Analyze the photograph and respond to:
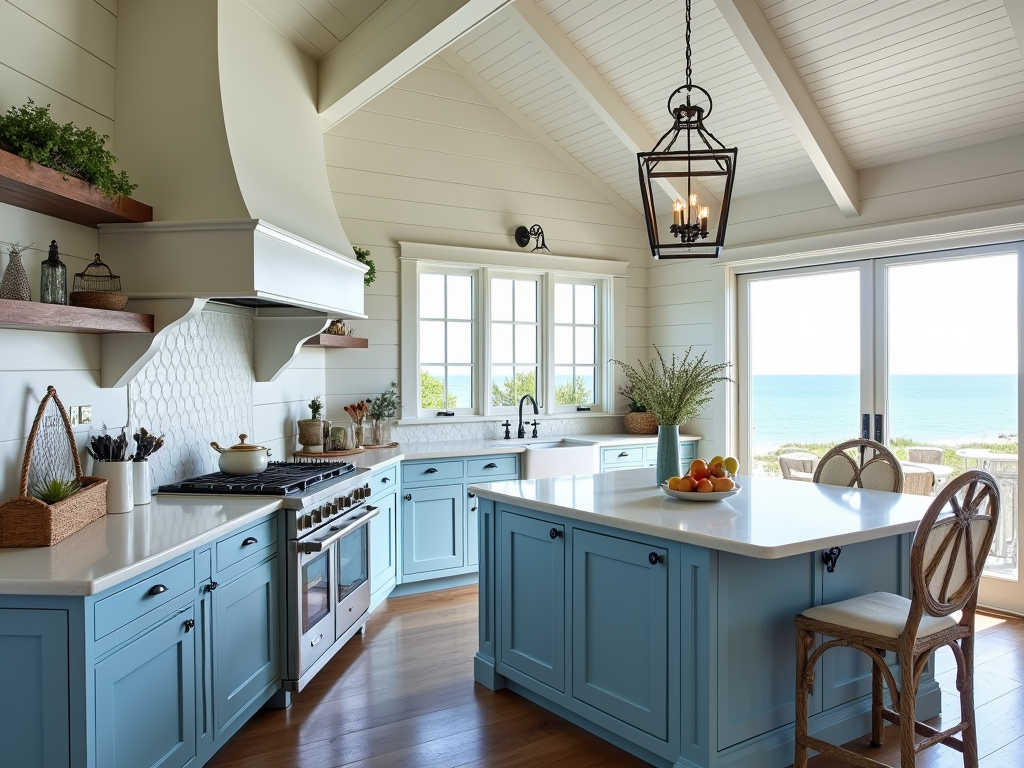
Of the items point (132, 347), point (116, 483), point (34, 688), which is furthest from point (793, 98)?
point (34, 688)

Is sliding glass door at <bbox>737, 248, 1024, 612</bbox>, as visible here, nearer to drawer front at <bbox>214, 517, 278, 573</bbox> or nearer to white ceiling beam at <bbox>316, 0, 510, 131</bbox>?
white ceiling beam at <bbox>316, 0, 510, 131</bbox>

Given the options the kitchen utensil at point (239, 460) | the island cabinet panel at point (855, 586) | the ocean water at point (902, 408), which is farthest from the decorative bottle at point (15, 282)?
the ocean water at point (902, 408)

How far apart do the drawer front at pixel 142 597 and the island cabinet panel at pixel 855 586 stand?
2.22m

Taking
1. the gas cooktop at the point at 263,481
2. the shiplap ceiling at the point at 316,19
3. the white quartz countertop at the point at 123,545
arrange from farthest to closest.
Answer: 1. the shiplap ceiling at the point at 316,19
2. the gas cooktop at the point at 263,481
3. the white quartz countertop at the point at 123,545

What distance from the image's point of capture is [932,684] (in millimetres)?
3082

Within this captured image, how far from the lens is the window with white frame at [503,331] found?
538 centimetres

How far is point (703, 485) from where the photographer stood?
299 cm

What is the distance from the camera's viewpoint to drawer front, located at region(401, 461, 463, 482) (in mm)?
4680

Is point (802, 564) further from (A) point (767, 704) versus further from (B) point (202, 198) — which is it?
(B) point (202, 198)

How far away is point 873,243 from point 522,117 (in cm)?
270

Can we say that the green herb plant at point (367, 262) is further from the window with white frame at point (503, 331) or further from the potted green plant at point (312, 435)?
the potted green plant at point (312, 435)

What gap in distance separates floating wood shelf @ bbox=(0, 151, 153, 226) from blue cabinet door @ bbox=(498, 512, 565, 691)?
1927 mm

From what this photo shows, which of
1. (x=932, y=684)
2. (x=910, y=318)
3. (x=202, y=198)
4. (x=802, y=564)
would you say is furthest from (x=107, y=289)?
(x=910, y=318)

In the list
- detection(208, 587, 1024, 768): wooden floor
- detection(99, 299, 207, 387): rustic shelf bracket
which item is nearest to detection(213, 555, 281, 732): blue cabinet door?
detection(208, 587, 1024, 768): wooden floor
